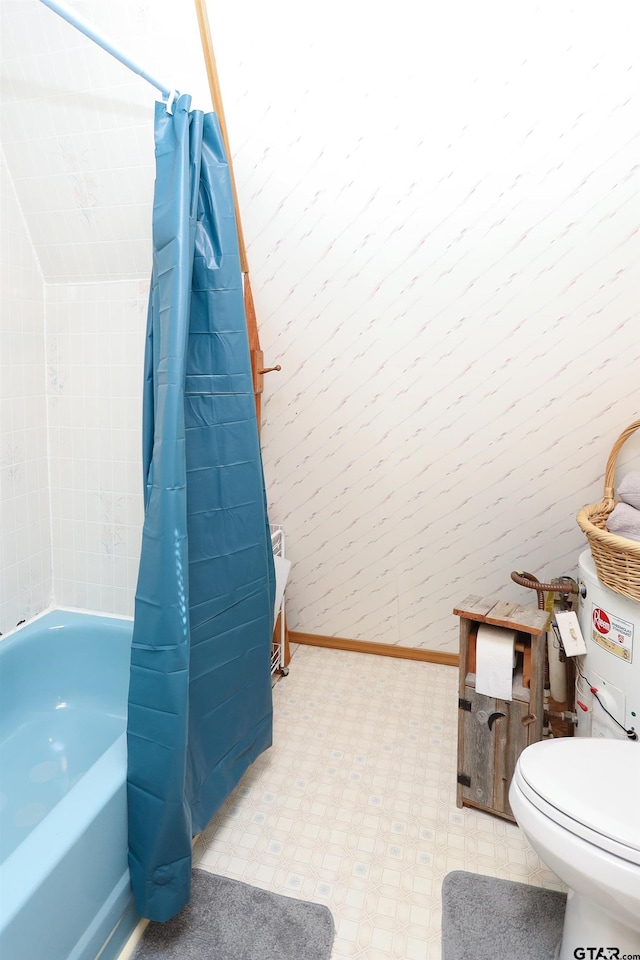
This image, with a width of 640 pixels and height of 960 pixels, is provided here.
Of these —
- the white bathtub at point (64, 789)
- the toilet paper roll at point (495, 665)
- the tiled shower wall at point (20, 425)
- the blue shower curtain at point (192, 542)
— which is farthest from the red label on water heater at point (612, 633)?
the tiled shower wall at point (20, 425)

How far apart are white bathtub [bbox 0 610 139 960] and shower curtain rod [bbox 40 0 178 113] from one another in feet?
5.16

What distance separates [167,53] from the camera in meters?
1.49

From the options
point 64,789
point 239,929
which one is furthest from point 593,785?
point 64,789

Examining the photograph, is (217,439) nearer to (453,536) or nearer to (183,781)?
(183,781)

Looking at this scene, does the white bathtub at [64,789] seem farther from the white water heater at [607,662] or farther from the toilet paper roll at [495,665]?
the white water heater at [607,662]

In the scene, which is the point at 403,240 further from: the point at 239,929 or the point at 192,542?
the point at 239,929

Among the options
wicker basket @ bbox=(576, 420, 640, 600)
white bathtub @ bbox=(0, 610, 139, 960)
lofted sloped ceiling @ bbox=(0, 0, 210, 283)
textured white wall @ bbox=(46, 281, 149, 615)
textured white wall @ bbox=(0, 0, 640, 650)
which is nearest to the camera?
white bathtub @ bbox=(0, 610, 139, 960)

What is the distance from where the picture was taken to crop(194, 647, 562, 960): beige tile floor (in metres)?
1.32

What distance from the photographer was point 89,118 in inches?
60.8

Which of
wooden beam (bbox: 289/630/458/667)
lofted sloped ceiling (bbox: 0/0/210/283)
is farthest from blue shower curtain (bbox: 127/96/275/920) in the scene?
wooden beam (bbox: 289/630/458/667)

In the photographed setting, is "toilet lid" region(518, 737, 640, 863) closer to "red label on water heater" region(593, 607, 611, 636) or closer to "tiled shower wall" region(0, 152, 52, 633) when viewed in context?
"red label on water heater" region(593, 607, 611, 636)

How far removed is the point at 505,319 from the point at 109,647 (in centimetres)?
184

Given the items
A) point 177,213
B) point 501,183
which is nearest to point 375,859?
point 177,213

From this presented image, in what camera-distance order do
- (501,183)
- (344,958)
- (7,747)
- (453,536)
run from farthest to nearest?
(453,536)
(501,183)
(7,747)
(344,958)
